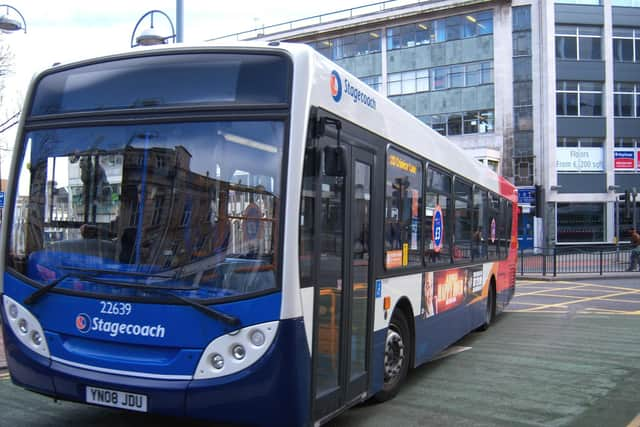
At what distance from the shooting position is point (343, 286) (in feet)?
16.8

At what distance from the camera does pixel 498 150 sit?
4362 cm

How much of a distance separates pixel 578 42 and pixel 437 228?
40.9 m

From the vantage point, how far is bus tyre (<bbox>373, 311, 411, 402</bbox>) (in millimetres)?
6336

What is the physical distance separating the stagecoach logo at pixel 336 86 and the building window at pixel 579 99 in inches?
1631

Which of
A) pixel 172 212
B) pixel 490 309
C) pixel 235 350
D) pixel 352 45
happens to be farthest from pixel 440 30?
pixel 235 350

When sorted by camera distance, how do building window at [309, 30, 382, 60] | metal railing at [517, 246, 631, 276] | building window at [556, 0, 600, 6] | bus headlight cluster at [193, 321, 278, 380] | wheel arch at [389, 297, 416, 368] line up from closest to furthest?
bus headlight cluster at [193, 321, 278, 380], wheel arch at [389, 297, 416, 368], metal railing at [517, 246, 631, 276], building window at [556, 0, 600, 6], building window at [309, 30, 382, 60]

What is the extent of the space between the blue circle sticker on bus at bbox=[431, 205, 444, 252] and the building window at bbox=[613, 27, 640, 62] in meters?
42.0

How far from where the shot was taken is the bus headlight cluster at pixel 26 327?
4.77 metres

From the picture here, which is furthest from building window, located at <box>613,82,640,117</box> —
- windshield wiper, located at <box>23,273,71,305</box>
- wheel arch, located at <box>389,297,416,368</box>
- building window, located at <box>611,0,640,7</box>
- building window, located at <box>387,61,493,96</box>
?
windshield wiper, located at <box>23,273,71,305</box>

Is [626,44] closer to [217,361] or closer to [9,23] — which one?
[9,23]

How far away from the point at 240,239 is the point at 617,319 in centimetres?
1155

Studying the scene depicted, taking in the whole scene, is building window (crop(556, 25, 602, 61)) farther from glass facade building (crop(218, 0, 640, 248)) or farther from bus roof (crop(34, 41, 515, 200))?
bus roof (crop(34, 41, 515, 200))

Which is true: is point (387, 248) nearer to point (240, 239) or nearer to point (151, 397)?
point (240, 239)

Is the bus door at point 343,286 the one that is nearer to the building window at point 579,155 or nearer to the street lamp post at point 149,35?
the street lamp post at point 149,35
